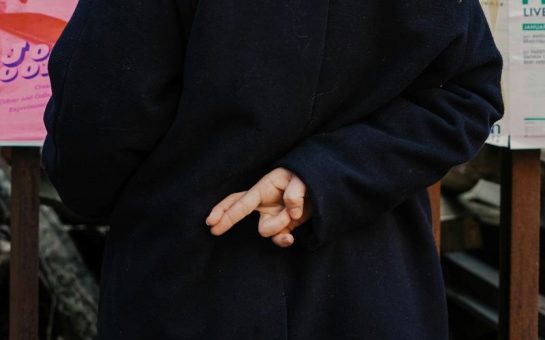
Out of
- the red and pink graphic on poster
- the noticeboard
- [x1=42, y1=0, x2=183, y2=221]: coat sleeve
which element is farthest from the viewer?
the noticeboard

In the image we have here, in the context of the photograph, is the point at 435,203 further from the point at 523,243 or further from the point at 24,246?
the point at 24,246

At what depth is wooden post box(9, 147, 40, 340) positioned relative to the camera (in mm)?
1922

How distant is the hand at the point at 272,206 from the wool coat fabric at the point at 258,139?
0.07 feet

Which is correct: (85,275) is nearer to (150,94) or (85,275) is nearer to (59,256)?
(59,256)

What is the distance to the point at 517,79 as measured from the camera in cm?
190

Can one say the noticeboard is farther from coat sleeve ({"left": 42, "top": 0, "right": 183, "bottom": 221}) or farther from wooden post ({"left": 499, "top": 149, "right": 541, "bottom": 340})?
coat sleeve ({"left": 42, "top": 0, "right": 183, "bottom": 221})

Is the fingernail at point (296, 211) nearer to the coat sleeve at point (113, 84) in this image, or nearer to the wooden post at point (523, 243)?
the coat sleeve at point (113, 84)

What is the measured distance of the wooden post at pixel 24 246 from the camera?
1.92 m

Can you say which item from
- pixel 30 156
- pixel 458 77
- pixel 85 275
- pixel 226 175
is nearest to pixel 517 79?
pixel 458 77

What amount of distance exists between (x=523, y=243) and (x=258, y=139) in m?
1.12

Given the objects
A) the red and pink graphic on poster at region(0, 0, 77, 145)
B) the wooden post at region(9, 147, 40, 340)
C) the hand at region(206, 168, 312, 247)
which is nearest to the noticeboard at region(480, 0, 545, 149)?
the hand at region(206, 168, 312, 247)

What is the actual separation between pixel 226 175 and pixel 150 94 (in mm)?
166

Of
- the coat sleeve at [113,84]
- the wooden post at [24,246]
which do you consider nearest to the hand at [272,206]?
the coat sleeve at [113,84]

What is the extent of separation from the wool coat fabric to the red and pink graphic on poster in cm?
56
